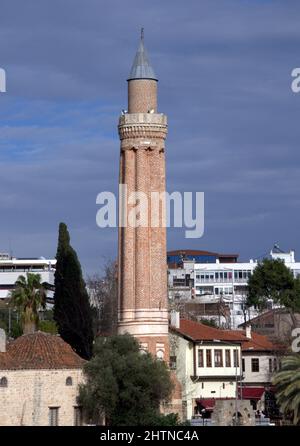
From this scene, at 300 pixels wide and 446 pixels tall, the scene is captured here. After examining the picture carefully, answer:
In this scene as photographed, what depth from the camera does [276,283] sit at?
108m

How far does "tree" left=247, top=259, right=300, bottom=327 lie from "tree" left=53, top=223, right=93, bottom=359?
3325cm

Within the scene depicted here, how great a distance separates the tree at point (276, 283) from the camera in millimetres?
106375

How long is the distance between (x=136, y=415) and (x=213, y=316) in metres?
62.1

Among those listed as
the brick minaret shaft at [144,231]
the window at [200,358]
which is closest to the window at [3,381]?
the brick minaret shaft at [144,231]

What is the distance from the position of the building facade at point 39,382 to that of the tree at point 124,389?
0.66m

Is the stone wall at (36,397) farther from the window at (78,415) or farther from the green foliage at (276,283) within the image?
the green foliage at (276,283)

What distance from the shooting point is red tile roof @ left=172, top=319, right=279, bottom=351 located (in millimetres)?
84188

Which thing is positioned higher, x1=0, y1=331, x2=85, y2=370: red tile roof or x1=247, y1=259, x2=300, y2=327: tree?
x1=247, y1=259, x2=300, y2=327: tree

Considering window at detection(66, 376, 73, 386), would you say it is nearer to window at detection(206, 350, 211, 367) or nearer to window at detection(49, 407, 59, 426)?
window at detection(49, 407, 59, 426)

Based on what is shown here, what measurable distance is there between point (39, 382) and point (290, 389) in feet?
37.8

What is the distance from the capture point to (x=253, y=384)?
92688mm

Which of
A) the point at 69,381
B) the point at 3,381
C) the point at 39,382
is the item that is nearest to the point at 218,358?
the point at 69,381

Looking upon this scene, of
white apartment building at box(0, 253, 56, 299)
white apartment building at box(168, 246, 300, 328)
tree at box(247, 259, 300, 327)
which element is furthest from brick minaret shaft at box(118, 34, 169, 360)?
white apartment building at box(168, 246, 300, 328)
